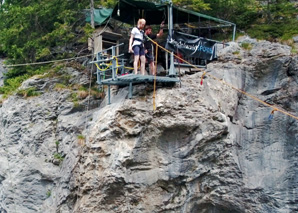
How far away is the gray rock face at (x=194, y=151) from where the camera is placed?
1177 cm

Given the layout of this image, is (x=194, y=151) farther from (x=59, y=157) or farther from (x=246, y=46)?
(x=59, y=157)

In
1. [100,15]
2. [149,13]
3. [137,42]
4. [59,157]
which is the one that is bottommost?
[59,157]

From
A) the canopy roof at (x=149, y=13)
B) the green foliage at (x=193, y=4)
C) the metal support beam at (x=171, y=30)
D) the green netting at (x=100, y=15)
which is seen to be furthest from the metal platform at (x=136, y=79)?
the green netting at (x=100, y=15)

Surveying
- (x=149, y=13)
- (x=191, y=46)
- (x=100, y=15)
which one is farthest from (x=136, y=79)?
(x=100, y=15)

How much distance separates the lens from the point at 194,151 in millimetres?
12023

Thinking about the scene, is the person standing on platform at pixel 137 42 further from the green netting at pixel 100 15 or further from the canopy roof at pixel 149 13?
the green netting at pixel 100 15

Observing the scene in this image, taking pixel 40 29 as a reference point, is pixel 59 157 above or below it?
below

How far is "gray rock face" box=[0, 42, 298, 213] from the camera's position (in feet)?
38.6

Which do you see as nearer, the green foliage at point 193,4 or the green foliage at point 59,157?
the green foliage at point 59,157

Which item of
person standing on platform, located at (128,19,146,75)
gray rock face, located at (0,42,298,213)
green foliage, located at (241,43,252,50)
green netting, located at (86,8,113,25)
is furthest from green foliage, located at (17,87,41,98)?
green foliage, located at (241,43,252,50)

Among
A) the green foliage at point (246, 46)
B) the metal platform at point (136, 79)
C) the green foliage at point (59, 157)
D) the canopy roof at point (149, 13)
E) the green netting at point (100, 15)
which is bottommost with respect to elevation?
the green foliage at point (59, 157)

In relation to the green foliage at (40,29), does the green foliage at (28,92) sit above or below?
below

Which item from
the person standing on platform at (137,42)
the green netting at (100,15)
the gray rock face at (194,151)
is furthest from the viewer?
the green netting at (100,15)

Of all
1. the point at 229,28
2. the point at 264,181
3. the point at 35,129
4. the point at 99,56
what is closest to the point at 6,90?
the point at 35,129
